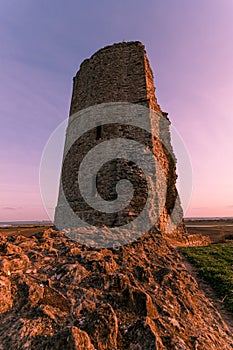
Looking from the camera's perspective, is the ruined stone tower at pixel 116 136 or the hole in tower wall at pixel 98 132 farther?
the hole in tower wall at pixel 98 132

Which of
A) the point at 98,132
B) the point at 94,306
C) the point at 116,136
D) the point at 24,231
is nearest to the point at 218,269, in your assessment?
the point at 94,306

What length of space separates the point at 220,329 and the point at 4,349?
3.57 metres

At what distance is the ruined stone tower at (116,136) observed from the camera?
10.2m

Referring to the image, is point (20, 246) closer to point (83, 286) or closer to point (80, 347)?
point (83, 286)

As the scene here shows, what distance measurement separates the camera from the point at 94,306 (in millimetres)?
3117

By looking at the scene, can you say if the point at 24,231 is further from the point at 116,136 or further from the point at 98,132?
the point at 116,136

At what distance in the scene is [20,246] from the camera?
5070mm

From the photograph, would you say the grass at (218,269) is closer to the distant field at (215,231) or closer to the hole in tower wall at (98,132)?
the hole in tower wall at (98,132)

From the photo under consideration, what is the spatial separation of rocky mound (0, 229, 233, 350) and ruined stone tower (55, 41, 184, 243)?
4.77 metres

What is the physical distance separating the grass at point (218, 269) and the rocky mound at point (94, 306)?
39.6 inches

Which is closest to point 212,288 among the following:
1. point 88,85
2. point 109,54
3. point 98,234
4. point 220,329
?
point 220,329

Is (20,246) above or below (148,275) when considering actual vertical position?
above

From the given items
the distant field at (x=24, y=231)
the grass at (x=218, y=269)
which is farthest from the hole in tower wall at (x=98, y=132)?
the grass at (x=218, y=269)

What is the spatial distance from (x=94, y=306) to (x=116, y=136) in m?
9.06
